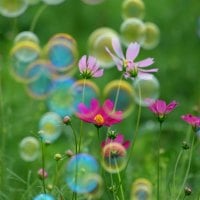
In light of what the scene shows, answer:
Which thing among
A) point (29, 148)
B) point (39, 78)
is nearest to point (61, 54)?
point (39, 78)

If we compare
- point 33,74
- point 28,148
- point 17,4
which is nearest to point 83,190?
point 28,148

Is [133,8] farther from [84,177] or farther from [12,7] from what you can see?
[84,177]

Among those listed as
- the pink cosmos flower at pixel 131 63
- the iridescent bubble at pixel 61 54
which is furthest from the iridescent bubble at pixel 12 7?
the pink cosmos flower at pixel 131 63

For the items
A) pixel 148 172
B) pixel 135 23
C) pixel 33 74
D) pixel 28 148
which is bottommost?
pixel 148 172

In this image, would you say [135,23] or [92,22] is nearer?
[135,23]

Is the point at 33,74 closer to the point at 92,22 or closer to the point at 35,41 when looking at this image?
the point at 35,41

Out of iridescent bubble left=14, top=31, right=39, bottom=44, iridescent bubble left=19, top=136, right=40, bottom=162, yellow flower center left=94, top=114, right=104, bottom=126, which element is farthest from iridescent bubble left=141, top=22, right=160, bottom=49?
yellow flower center left=94, top=114, right=104, bottom=126

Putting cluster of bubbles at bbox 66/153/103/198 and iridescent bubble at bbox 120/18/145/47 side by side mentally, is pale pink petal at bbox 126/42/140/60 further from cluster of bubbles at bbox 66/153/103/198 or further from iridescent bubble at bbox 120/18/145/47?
iridescent bubble at bbox 120/18/145/47
